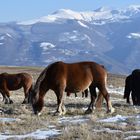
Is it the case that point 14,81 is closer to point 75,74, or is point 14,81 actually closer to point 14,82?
point 14,82

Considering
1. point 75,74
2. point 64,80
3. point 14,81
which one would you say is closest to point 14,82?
point 14,81

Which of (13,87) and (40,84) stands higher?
(40,84)

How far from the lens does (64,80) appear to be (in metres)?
18.4

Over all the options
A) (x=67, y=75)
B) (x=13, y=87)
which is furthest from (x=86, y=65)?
(x=13, y=87)

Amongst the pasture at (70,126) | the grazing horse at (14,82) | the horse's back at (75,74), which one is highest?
the horse's back at (75,74)

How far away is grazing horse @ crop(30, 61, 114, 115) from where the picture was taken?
60.1 feet

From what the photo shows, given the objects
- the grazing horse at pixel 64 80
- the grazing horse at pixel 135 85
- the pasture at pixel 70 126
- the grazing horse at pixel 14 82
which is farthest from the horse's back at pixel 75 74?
the grazing horse at pixel 14 82

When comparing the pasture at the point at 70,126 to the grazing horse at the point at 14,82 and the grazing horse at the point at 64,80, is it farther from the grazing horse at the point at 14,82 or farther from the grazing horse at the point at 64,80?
the grazing horse at the point at 14,82

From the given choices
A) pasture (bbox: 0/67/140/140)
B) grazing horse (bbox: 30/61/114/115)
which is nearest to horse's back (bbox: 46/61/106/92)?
grazing horse (bbox: 30/61/114/115)

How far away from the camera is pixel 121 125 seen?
15.3m

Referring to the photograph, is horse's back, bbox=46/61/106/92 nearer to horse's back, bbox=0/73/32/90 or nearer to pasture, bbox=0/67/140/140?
pasture, bbox=0/67/140/140

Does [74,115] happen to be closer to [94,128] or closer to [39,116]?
[39,116]

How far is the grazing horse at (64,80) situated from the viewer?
1833 cm

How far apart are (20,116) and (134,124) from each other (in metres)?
4.11
